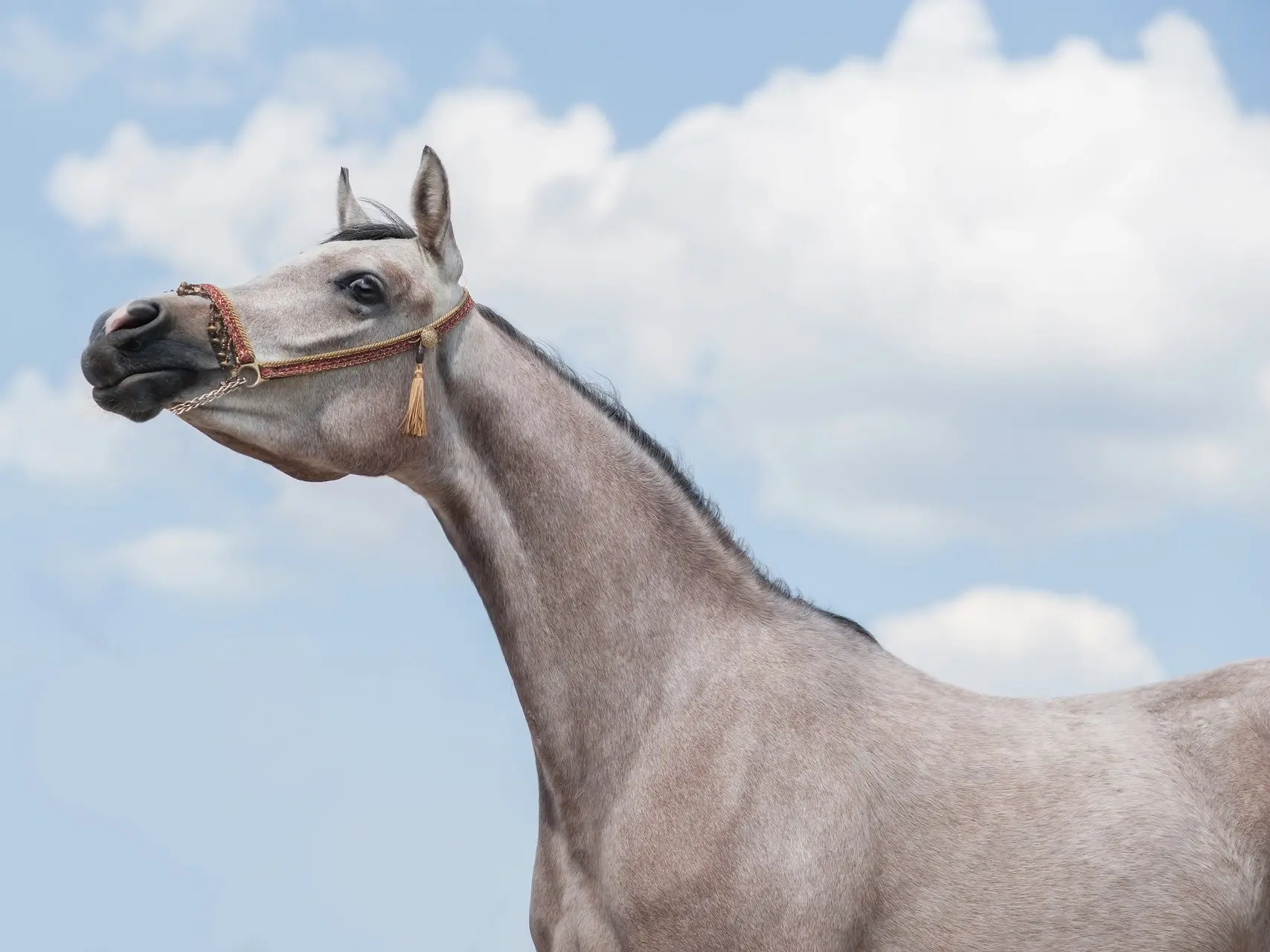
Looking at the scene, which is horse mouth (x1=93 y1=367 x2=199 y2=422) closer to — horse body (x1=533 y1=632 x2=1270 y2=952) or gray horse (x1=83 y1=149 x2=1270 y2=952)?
gray horse (x1=83 y1=149 x2=1270 y2=952)

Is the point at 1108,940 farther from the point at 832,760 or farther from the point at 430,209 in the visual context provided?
the point at 430,209

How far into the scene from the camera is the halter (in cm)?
637

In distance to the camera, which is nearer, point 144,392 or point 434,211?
point 144,392

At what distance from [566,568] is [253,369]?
1786 millimetres

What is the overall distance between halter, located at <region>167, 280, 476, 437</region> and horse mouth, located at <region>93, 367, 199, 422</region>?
7 cm

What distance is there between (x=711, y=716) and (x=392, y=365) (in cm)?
231

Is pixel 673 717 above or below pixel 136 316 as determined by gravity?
below

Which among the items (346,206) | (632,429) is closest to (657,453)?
(632,429)

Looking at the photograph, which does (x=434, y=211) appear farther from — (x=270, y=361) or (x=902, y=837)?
(x=902, y=837)

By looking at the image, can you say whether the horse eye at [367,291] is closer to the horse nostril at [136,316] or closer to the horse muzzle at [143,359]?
the horse muzzle at [143,359]

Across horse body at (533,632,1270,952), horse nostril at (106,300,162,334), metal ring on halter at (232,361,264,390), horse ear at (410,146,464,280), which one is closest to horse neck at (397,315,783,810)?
horse body at (533,632,1270,952)

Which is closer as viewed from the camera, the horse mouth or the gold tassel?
the horse mouth

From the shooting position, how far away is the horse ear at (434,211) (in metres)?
6.70

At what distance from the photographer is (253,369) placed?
638 cm
